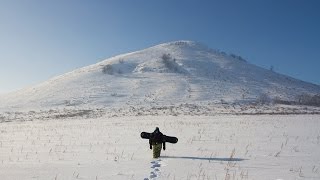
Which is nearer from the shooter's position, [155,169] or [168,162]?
[155,169]

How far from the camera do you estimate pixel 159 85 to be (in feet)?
352

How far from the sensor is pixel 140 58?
6102 inches

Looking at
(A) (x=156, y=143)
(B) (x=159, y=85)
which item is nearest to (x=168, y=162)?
(A) (x=156, y=143)

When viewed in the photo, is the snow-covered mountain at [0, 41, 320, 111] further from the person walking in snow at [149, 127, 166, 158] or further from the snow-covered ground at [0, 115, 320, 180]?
the person walking in snow at [149, 127, 166, 158]

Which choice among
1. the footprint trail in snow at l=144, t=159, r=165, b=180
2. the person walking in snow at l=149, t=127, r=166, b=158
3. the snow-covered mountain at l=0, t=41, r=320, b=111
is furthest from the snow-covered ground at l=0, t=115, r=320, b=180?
the snow-covered mountain at l=0, t=41, r=320, b=111

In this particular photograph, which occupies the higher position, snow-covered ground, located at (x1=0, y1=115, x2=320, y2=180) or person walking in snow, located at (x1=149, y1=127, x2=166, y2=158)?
person walking in snow, located at (x1=149, y1=127, x2=166, y2=158)

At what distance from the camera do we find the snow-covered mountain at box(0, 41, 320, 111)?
3396 inches

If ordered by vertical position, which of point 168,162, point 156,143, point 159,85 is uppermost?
point 159,85

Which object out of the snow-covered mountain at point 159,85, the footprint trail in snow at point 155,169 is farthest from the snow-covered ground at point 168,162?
the snow-covered mountain at point 159,85

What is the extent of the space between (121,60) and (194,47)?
5346cm

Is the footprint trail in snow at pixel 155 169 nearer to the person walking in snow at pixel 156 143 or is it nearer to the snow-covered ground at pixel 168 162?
the snow-covered ground at pixel 168 162

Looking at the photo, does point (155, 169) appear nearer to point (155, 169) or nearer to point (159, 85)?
point (155, 169)

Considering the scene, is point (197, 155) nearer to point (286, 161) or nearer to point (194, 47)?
point (286, 161)

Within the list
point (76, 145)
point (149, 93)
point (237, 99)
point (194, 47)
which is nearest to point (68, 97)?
point (149, 93)
